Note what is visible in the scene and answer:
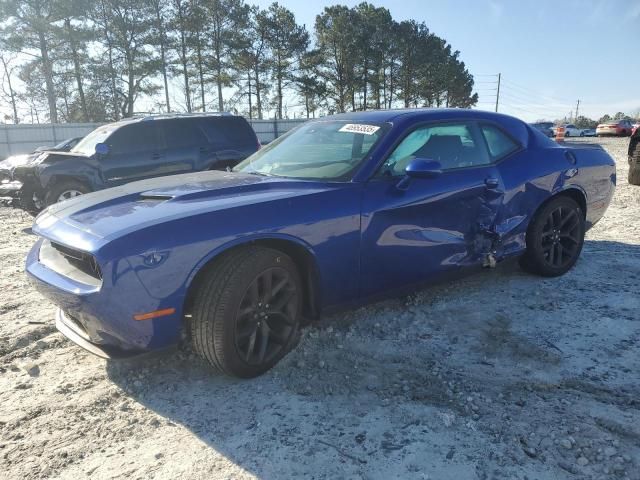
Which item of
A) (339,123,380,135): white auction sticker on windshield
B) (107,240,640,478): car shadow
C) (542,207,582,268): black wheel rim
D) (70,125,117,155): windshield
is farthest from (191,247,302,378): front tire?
(70,125,117,155): windshield

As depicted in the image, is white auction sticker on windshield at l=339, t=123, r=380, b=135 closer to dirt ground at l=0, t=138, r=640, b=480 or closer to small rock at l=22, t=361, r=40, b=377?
dirt ground at l=0, t=138, r=640, b=480

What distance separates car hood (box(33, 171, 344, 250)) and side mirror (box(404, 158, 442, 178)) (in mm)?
483

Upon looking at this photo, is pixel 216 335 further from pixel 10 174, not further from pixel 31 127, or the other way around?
pixel 31 127

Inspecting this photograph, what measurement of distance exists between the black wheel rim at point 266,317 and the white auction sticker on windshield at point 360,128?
1.31 meters

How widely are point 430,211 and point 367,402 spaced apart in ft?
4.65

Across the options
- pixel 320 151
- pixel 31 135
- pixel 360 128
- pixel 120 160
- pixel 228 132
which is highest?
pixel 31 135

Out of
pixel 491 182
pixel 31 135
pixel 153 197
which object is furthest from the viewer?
pixel 31 135

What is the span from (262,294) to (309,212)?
1.82 ft

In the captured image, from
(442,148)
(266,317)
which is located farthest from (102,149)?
(266,317)

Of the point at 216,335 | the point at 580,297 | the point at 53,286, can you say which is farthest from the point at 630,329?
the point at 53,286

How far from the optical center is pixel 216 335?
2637mm

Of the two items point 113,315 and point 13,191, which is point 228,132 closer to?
point 13,191

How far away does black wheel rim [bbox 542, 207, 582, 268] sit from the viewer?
4.39m

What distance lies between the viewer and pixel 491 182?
149 inches
